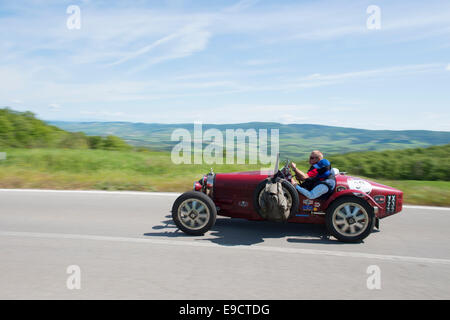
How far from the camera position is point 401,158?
16.4 meters

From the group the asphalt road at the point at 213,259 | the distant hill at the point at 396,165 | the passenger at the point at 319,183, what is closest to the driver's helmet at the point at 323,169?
the passenger at the point at 319,183

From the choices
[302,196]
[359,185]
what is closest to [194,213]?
[302,196]

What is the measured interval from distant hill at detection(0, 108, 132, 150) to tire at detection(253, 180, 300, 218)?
1524 cm

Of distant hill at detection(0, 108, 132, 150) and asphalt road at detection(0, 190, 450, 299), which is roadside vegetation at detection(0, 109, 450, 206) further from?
asphalt road at detection(0, 190, 450, 299)

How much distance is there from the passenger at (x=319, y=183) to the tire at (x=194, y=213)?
54.1 inches

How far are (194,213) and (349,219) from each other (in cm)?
226

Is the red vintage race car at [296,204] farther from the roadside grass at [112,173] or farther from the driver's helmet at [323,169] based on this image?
the roadside grass at [112,173]

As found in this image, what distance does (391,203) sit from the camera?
5652mm

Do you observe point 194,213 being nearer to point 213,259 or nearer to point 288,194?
point 213,259

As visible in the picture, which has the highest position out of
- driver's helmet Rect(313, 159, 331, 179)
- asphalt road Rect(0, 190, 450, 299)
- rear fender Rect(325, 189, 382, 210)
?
driver's helmet Rect(313, 159, 331, 179)

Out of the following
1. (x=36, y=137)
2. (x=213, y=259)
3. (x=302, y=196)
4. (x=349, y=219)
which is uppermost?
(x=36, y=137)

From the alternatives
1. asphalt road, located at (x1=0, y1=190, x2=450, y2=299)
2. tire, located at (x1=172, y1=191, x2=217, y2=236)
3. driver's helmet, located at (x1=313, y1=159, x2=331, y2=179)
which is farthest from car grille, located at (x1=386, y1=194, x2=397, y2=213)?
tire, located at (x1=172, y1=191, x2=217, y2=236)

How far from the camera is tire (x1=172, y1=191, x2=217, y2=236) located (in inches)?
216

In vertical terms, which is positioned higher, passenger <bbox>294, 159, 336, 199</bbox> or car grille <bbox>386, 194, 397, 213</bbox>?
passenger <bbox>294, 159, 336, 199</bbox>
